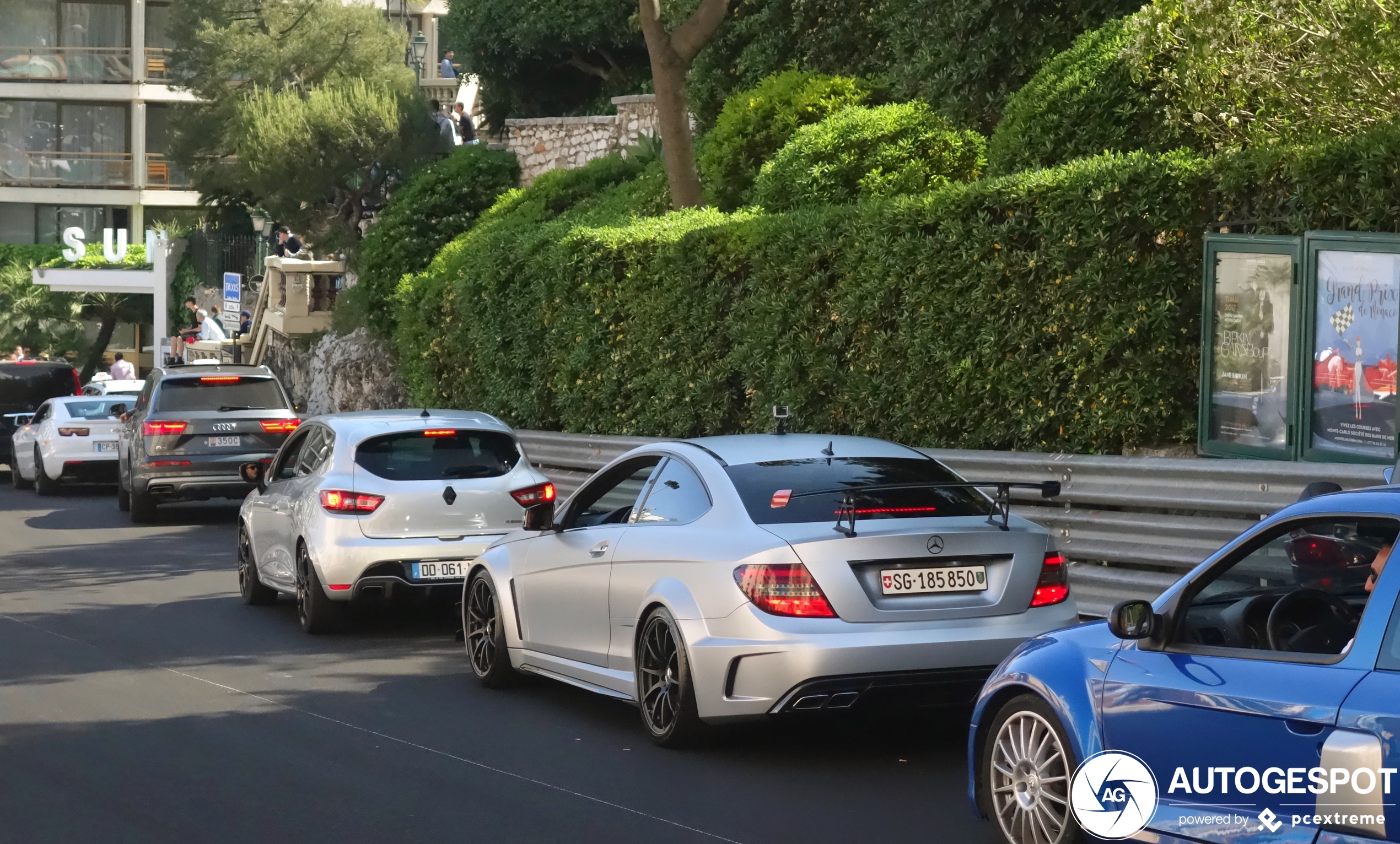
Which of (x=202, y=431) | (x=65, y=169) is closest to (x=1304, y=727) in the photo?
(x=202, y=431)

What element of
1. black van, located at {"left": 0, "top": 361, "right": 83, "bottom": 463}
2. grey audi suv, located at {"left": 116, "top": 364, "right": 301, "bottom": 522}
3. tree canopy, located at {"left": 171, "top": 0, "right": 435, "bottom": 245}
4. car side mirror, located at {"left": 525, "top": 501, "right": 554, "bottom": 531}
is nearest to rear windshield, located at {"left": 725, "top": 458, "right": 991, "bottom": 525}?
car side mirror, located at {"left": 525, "top": 501, "right": 554, "bottom": 531}

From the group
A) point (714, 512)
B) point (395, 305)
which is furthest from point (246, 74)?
point (714, 512)

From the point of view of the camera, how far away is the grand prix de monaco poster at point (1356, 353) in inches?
391

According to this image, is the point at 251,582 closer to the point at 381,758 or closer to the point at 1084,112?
the point at 381,758

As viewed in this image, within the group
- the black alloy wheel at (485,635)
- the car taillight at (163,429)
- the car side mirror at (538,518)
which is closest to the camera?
the car side mirror at (538,518)

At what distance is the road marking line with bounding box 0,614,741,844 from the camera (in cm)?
667

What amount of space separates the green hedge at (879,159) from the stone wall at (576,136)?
34.2 ft

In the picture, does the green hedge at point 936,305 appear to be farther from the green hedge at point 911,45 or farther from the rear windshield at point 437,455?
the rear windshield at point 437,455

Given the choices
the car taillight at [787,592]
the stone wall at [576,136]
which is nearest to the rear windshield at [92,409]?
the stone wall at [576,136]

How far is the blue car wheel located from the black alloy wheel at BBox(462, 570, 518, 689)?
423cm

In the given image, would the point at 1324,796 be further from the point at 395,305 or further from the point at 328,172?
the point at 328,172

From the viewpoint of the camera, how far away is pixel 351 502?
11.7 metres

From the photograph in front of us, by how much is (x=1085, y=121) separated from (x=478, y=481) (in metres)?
6.60

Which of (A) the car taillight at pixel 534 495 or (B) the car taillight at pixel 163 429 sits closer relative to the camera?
(A) the car taillight at pixel 534 495
